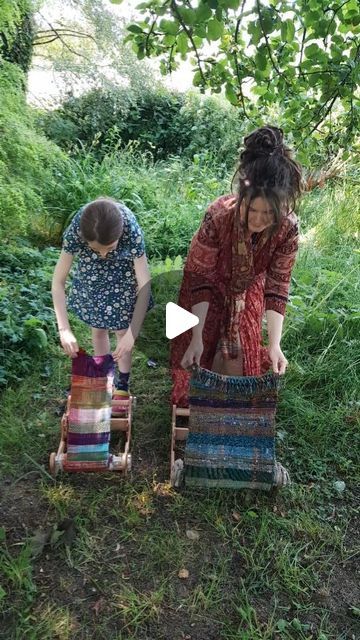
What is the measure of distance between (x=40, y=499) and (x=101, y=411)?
467 mm

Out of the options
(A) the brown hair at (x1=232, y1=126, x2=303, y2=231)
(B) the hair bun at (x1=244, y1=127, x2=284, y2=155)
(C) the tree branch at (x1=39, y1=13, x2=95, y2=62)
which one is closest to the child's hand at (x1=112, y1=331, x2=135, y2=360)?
(A) the brown hair at (x1=232, y1=126, x2=303, y2=231)

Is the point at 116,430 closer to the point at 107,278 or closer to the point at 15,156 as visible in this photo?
the point at 107,278

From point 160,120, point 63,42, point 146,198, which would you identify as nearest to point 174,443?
point 146,198

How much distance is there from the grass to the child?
2.01 feet

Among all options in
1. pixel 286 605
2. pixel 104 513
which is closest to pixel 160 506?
pixel 104 513

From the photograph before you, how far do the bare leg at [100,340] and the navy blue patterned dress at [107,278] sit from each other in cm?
13

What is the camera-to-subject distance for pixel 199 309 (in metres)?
2.30

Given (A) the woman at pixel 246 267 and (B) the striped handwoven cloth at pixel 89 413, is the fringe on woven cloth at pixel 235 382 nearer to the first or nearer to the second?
(A) the woman at pixel 246 267

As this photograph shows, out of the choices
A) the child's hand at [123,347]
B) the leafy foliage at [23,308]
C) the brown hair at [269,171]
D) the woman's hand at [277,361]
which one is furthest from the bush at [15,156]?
the woman's hand at [277,361]

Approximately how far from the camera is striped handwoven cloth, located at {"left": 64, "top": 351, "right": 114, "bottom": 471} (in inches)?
86.0

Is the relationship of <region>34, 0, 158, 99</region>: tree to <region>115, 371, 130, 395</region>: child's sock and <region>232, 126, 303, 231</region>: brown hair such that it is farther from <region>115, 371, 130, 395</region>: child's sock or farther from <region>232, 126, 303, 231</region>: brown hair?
<region>232, 126, 303, 231</region>: brown hair

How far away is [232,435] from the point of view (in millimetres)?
2221

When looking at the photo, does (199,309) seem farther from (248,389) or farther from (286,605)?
(286,605)

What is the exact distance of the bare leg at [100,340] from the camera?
2674mm
